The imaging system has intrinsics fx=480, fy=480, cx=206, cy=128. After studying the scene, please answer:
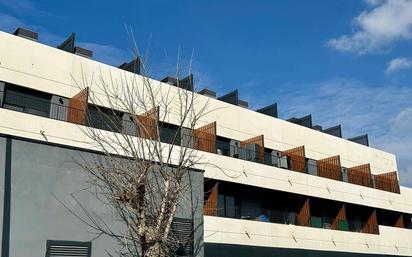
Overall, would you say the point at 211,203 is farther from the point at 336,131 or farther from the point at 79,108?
the point at 336,131

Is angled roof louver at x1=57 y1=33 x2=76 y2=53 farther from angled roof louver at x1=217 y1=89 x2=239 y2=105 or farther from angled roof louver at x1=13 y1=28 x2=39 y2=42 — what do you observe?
angled roof louver at x1=217 y1=89 x2=239 y2=105

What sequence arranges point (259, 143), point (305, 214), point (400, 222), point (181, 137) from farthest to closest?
point (400, 222), point (305, 214), point (259, 143), point (181, 137)

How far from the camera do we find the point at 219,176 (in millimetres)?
26688

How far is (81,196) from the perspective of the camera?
16328mm

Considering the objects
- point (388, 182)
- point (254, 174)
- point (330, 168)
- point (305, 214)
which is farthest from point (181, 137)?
point (388, 182)

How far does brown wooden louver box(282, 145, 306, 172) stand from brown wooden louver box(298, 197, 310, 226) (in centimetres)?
227

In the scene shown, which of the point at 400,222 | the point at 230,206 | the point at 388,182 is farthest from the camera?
the point at 400,222

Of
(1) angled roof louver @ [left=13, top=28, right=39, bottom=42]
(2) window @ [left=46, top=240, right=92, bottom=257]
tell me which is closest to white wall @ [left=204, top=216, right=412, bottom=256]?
(2) window @ [left=46, top=240, right=92, bottom=257]

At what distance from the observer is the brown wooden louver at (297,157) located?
3256cm

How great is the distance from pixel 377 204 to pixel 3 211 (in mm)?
29648

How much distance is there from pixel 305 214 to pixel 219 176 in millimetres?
7949

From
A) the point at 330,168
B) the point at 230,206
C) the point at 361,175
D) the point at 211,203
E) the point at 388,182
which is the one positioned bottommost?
the point at 211,203

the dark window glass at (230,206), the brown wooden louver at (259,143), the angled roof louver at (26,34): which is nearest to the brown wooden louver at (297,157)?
the brown wooden louver at (259,143)

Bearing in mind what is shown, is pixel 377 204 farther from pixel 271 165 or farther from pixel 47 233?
pixel 47 233
